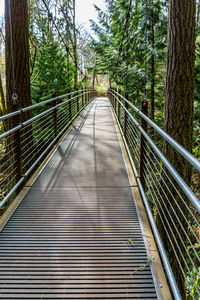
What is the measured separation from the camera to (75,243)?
7.59 ft

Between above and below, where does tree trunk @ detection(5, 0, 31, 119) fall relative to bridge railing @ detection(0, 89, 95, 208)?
above

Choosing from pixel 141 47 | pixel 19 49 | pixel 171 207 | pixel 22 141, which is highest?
pixel 141 47

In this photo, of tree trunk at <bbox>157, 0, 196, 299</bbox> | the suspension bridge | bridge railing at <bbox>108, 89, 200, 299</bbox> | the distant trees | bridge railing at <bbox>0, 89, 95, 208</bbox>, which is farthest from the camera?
the distant trees

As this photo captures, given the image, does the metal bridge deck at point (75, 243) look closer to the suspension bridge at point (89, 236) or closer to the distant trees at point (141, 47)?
the suspension bridge at point (89, 236)

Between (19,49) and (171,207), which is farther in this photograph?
(19,49)

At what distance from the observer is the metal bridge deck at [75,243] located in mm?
1849

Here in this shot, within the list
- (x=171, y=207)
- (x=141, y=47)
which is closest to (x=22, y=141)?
(x=171, y=207)

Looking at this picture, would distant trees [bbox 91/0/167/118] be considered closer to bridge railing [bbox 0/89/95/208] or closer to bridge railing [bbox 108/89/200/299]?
bridge railing [bbox 0/89/95/208]

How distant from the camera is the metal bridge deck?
1.85 m

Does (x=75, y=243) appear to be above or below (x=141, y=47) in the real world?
below

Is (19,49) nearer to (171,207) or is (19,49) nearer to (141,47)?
(171,207)

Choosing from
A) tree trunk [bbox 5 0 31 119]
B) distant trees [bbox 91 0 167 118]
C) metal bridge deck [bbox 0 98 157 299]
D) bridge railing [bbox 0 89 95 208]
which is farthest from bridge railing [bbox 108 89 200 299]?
distant trees [bbox 91 0 167 118]

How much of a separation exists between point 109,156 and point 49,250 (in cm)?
273

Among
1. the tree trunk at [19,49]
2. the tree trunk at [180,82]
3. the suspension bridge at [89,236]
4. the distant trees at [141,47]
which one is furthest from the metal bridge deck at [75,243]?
the distant trees at [141,47]
